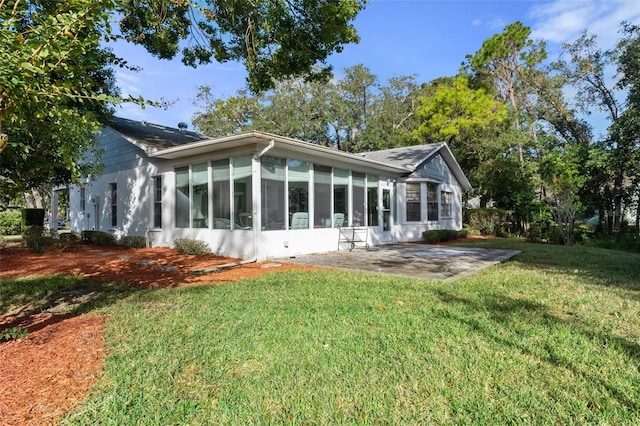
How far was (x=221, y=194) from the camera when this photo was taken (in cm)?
986

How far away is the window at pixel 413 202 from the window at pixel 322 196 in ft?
18.4

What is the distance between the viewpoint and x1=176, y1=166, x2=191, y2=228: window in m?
10.9

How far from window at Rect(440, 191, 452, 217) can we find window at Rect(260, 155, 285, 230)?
33.4 ft

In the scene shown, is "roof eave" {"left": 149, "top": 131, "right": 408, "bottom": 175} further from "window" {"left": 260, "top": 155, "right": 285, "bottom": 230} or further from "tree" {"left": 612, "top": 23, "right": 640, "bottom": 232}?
"tree" {"left": 612, "top": 23, "right": 640, "bottom": 232}

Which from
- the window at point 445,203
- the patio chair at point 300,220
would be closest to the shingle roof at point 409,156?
the window at point 445,203

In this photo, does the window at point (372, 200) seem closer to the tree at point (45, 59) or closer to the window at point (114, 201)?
the window at point (114, 201)

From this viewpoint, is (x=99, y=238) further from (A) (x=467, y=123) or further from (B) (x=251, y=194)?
(A) (x=467, y=123)

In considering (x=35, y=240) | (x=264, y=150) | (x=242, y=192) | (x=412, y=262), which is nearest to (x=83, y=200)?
(x=35, y=240)

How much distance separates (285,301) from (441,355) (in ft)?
7.97

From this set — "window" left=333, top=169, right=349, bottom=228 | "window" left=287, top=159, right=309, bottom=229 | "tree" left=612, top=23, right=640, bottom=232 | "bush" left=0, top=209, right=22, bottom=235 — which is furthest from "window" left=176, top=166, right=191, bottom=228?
"tree" left=612, top=23, right=640, bottom=232

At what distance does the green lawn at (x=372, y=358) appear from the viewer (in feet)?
7.82

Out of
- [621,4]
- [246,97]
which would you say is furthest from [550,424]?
[246,97]

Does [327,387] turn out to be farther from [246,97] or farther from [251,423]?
[246,97]

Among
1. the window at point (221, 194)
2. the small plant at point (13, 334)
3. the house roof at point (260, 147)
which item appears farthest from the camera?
the window at point (221, 194)
